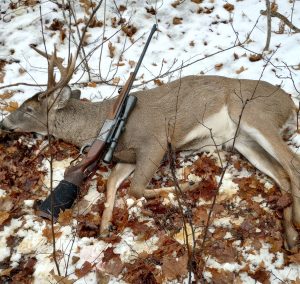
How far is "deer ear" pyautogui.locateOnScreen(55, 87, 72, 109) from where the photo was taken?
5.37 m

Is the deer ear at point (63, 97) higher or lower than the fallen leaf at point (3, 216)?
higher

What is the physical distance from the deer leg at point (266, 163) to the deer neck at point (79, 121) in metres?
1.74

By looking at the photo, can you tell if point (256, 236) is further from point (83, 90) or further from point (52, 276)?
point (83, 90)

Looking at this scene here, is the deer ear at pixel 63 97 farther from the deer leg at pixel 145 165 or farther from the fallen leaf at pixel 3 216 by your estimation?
the fallen leaf at pixel 3 216

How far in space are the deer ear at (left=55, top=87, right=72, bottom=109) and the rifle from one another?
0.65 m

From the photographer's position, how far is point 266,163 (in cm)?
509

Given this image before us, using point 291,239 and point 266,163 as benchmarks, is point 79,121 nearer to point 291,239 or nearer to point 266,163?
point 266,163

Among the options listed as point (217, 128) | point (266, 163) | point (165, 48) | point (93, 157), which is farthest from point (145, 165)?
point (165, 48)

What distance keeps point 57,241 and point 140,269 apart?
93 centimetres

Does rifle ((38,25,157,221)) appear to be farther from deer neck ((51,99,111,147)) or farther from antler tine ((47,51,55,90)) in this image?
antler tine ((47,51,55,90))

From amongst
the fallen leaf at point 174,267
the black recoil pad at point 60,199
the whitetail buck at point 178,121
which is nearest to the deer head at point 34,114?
the whitetail buck at point 178,121

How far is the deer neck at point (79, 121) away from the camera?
5.47 meters

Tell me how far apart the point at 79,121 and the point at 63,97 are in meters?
0.36

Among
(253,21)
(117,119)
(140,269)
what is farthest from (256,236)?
(253,21)
